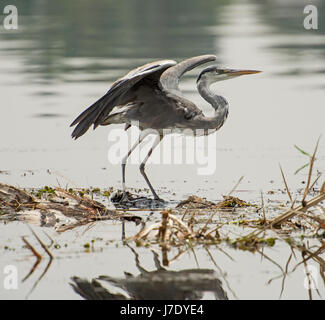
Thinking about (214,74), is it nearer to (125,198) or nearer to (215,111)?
(215,111)

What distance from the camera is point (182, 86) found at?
55.7ft

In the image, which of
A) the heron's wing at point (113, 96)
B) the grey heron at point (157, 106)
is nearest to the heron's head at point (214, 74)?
the grey heron at point (157, 106)

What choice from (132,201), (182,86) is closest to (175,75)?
(132,201)

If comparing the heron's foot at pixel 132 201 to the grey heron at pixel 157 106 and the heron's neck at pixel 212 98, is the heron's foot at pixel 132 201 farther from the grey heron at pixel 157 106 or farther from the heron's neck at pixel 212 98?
the heron's neck at pixel 212 98

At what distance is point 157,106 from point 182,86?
7.01m

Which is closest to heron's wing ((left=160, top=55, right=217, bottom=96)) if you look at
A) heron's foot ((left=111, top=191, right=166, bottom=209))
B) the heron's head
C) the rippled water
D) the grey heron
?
the grey heron

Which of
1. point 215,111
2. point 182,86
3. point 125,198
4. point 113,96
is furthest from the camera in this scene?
point 182,86

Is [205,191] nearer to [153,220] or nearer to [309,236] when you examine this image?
[153,220]

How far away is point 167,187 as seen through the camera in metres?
10.2

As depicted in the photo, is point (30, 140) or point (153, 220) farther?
point (30, 140)

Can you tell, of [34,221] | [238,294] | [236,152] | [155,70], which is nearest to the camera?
[238,294]

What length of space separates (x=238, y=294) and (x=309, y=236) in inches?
62.7

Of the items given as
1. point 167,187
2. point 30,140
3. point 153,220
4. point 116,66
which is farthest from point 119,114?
point 116,66

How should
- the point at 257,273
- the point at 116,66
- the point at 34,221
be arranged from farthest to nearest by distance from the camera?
1. the point at 116,66
2. the point at 34,221
3. the point at 257,273
